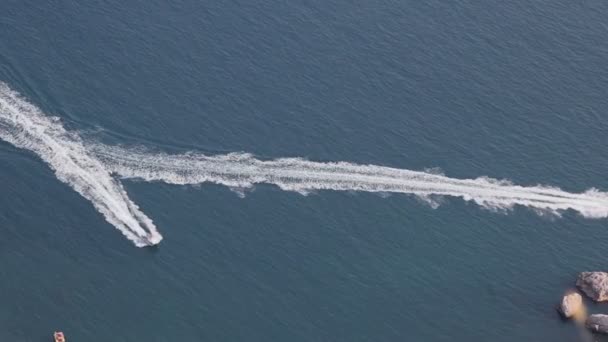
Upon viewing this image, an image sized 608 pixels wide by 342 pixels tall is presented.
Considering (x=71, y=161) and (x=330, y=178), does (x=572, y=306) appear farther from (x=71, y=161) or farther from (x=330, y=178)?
(x=71, y=161)

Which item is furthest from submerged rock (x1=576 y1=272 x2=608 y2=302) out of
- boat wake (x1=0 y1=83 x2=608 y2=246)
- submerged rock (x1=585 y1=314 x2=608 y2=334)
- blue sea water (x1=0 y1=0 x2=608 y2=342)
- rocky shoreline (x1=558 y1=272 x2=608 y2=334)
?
boat wake (x1=0 y1=83 x2=608 y2=246)

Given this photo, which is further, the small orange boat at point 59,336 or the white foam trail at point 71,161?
the white foam trail at point 71,161

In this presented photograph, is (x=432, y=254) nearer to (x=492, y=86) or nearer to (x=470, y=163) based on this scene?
(x=470, y=163)

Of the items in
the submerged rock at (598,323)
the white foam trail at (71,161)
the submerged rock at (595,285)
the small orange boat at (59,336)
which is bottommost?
the small orange boat at (59,336)

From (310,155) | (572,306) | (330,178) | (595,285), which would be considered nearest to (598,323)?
(572,306)

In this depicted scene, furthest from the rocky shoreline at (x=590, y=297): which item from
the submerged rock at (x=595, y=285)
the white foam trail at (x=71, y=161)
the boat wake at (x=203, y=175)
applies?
the white foam trail at (x=71, y=161)

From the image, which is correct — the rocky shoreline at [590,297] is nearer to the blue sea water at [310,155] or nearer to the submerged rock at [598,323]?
the submerged rock at [598,323]
